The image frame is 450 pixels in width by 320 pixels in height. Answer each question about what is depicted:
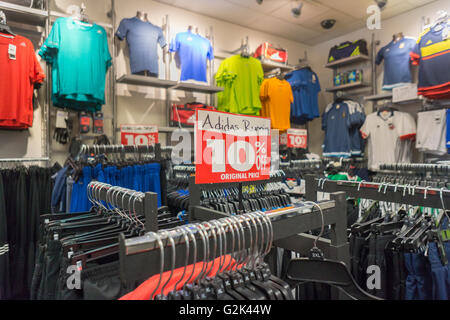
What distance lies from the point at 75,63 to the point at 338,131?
12.6 ft

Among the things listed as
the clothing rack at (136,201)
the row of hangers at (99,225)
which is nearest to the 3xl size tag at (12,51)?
the row of hangers at (99,225)

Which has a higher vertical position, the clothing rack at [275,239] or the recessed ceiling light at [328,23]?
the recessed ceiling light at [328,23]

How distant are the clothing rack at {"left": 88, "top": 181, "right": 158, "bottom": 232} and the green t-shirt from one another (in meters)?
3.10

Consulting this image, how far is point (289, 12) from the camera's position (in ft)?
14.4

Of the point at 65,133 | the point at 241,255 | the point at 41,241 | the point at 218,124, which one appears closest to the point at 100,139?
the point at 65,133

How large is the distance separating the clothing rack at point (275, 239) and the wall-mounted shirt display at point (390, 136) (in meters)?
3.38

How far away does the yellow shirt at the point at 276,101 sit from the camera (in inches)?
176

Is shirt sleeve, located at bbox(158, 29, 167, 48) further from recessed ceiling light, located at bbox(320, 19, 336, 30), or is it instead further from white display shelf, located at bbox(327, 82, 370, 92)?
white display shelf, located at bbox(327, 82, 370, 92)

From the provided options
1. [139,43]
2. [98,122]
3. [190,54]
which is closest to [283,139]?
[190,54]

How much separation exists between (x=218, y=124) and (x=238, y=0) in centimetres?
357

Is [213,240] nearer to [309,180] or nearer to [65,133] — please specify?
[309,180]

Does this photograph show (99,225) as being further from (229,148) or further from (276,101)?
(276,101)

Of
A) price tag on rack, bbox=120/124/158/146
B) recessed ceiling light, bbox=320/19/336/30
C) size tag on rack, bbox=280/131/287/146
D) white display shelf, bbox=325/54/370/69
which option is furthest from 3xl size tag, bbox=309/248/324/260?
recessed ceiling light, bbox=320/19/336/30

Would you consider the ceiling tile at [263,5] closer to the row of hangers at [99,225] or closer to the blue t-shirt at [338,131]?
the blue t-shirt at [338,131]
